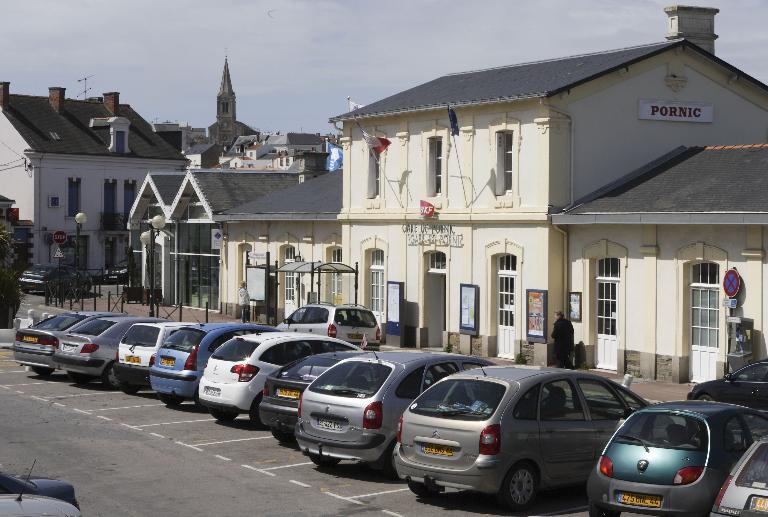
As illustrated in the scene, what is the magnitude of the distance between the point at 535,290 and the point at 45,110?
45838 millimetres

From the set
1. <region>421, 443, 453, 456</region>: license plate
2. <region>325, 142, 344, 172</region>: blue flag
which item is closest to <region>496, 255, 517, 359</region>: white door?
<region>421, 443, 453, 456</region>: license plate

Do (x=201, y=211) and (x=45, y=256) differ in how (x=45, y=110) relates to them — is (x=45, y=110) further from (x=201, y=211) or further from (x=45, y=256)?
(x=201, y=211)

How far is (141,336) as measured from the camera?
24000 mm

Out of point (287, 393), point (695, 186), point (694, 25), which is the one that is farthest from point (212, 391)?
point (694, 25)

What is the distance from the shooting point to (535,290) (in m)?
30.8

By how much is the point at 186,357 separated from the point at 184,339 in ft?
1.61

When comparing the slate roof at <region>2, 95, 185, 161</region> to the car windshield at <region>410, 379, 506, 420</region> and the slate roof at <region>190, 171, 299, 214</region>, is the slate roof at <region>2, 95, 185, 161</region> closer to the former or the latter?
the slate roof at <region>190, 171, 299, 214</region>

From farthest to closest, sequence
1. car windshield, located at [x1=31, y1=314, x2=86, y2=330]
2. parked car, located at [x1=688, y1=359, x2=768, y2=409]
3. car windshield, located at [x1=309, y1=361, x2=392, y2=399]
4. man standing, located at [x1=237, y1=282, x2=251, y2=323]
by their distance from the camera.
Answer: man standing, located at [x1=237, y1=282, x2=251, y2=323] < car windshield, located at [x1=31, y1=314, x2=86, y2=330] < parked car, located at [x1=688, y1=359, x2=768, y2=409] < car windshield, located at [x1=309, y1=361, x2=392, y2=399]

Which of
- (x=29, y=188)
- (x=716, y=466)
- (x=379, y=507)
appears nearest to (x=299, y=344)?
(x=379, y=507)

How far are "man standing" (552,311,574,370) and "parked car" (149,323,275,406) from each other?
362 inches

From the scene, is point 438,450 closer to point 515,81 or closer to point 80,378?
point 80,378

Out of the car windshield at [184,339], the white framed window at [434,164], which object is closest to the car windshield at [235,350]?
the car windshield at [184,339]

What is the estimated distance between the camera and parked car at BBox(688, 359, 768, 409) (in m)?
21.4

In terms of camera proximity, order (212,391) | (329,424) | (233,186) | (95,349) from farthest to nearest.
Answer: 1. (233,186)
2. (95,349)
3. (212,391)
4. (329,424)
